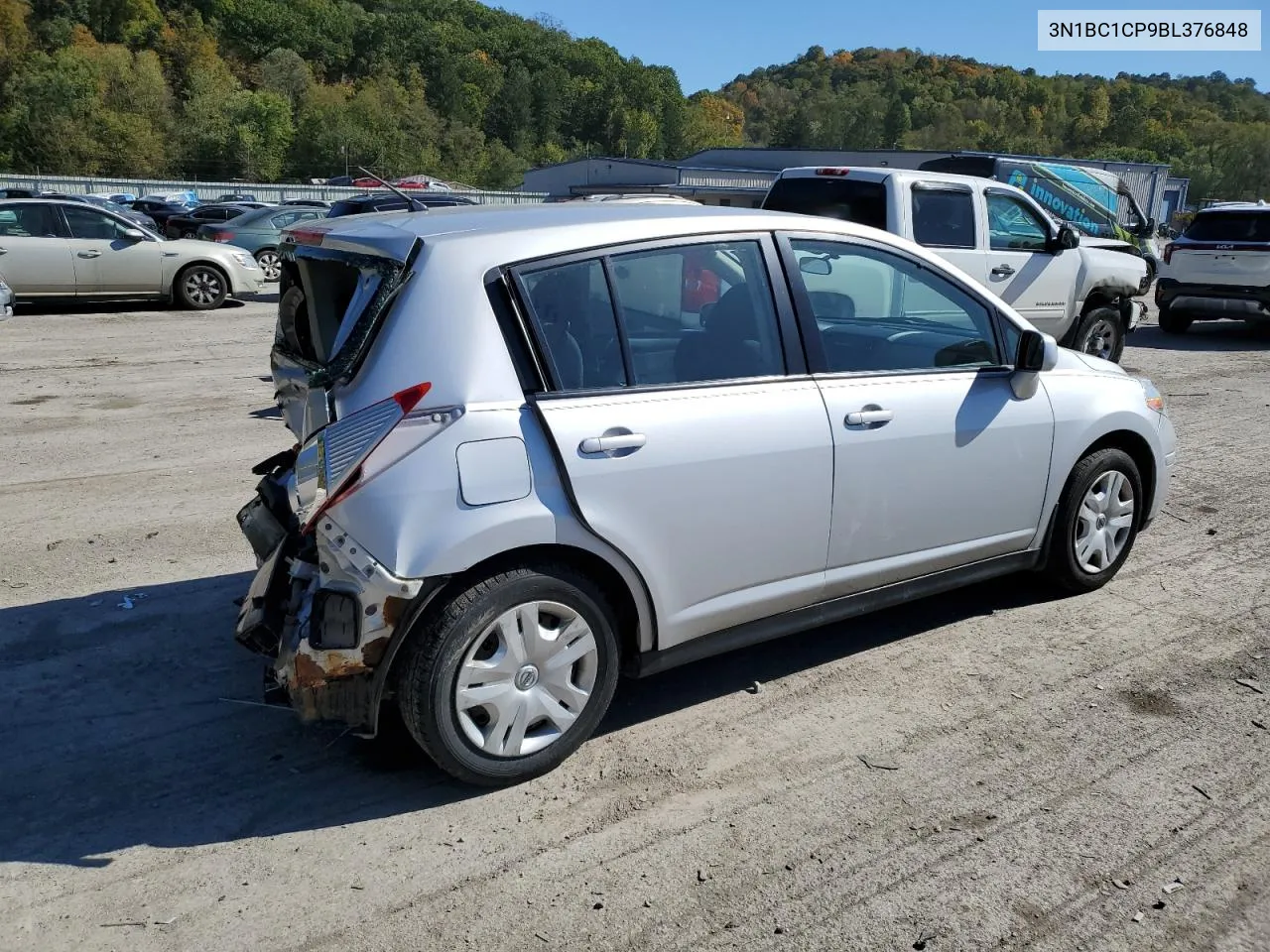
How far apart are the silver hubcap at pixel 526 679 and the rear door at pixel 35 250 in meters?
13.5

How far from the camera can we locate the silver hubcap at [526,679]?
339 cm

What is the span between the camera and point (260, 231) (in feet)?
68.4

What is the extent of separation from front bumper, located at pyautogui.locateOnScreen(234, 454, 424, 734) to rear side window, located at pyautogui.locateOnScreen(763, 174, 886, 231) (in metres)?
6.84

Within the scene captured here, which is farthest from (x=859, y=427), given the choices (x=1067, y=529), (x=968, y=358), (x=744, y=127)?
(x=744, y=127)

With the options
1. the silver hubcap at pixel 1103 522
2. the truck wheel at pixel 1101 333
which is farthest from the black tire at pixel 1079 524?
the truck wheel at pixel 1101 333

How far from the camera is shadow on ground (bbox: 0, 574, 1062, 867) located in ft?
11.1

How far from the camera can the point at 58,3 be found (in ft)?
394

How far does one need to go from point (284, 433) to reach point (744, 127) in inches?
6373

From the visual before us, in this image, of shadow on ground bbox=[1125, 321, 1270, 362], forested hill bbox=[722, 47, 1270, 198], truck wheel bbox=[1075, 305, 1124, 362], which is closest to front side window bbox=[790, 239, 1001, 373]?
truck wheel bbox=[1075, 305, 1124, 362]

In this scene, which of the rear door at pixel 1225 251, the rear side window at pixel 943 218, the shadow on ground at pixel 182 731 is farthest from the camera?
the rear door at pixel 1225 251

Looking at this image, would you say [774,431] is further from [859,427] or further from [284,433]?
[284,433]

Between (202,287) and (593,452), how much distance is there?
1401 centimetres

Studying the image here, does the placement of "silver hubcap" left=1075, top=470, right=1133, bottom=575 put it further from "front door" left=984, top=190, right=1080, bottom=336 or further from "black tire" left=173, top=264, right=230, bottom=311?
"black tire" left=173, top=264, right=230, bottom=311

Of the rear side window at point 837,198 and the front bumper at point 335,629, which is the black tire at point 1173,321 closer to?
the rear side window at point 837,198
